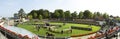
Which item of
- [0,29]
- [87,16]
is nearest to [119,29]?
[0,29]

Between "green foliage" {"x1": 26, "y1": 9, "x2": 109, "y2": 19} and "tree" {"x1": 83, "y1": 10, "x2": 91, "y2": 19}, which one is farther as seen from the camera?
"tree" {"x1": 83, "y1": 10, "x2": 91, "y2": 19}

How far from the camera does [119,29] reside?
23.9m

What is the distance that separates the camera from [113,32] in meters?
22.6

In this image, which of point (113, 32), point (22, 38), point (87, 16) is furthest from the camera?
point (87, 16)

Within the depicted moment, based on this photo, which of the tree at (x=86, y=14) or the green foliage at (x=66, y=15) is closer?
the green foliage at (x=66, y=15)

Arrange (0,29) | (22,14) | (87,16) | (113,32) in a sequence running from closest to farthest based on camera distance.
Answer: (113,32) < (0,29) < (87,16) < (22,14)

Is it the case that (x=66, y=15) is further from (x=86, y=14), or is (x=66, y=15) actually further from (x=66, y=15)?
(x=86, y=14)

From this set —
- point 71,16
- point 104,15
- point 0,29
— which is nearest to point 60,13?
point 71,16

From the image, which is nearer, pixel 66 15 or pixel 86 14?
pixel 66 15

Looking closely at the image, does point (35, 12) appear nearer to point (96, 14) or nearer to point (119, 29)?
point (96, 14)

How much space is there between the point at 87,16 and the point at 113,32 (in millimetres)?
42062

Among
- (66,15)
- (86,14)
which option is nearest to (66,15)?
(66,15)

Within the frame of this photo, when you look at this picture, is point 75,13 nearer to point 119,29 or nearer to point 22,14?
point 22,14

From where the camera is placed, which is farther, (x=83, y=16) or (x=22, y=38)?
(x=83, y=16)
